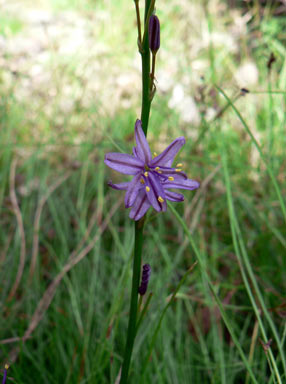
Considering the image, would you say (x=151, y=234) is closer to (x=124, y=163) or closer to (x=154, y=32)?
(x=124, y=163)

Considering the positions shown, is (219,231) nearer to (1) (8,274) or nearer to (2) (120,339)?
(2) (120,339)

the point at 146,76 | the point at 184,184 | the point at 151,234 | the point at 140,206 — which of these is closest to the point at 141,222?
the point at 140,206

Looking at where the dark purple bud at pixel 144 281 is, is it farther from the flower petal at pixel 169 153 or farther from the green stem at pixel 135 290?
the flower petal at pixel 169 153

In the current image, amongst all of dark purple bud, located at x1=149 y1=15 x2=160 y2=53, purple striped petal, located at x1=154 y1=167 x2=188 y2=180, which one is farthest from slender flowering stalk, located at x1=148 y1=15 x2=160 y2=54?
purple striped petal, located at x1=154 y1=167 x2=188 y2=180

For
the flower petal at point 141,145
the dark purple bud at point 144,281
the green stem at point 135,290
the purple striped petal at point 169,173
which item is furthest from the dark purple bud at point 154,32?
the dark purple bud at point 144,281

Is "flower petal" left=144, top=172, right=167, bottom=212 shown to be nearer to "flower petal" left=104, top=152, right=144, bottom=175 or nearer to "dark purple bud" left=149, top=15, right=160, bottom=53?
"flower petal" left=104, top=152, right=144, bottom=175

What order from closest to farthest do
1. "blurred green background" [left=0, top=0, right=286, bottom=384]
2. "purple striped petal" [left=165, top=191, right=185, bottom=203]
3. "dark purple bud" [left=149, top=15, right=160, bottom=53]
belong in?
"dark purple bud" [left=149, top=15, right=160, bottom=53], "purple striped petal" [left=165, top=191, right=185, bottom=203], "blurred green background" [left=0, top=0, right=286, bottom=384]
